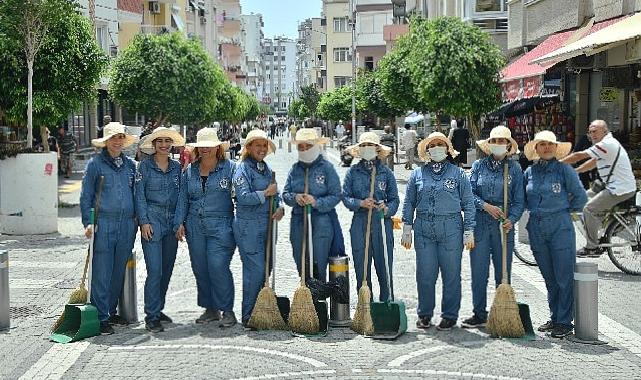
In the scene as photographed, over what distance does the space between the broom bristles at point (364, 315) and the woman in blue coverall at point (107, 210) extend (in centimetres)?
221

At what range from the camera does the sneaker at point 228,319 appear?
921 cm

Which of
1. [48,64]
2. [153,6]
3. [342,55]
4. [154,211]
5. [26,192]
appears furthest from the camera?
[342,55]

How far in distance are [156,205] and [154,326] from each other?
43.6 inches

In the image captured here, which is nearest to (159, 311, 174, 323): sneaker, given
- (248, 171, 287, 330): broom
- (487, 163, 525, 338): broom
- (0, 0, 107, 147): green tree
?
(248, 171, 287, 330): broom

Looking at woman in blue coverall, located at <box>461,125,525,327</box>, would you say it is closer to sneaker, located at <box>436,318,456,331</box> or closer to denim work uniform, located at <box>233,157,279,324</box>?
sneaker, located at <box>436,318,456,331</box>

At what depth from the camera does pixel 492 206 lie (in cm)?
891

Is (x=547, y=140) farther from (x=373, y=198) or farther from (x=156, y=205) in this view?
(x=156, y=205)

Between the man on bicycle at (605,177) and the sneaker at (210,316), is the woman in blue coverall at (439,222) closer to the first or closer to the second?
the sneaker at (210,316)

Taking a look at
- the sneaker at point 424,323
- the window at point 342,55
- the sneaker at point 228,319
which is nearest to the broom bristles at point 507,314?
the sneaker at point 424,323

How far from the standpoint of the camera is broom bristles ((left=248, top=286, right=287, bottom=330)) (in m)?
8.92

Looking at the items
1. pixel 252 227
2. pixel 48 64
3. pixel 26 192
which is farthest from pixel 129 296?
pixel 48 64

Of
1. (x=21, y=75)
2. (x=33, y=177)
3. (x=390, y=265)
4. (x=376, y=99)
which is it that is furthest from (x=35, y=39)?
(x=376, y=99)

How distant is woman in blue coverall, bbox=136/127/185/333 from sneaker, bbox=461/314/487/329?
279 cm

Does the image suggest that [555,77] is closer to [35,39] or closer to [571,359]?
[35,39]
